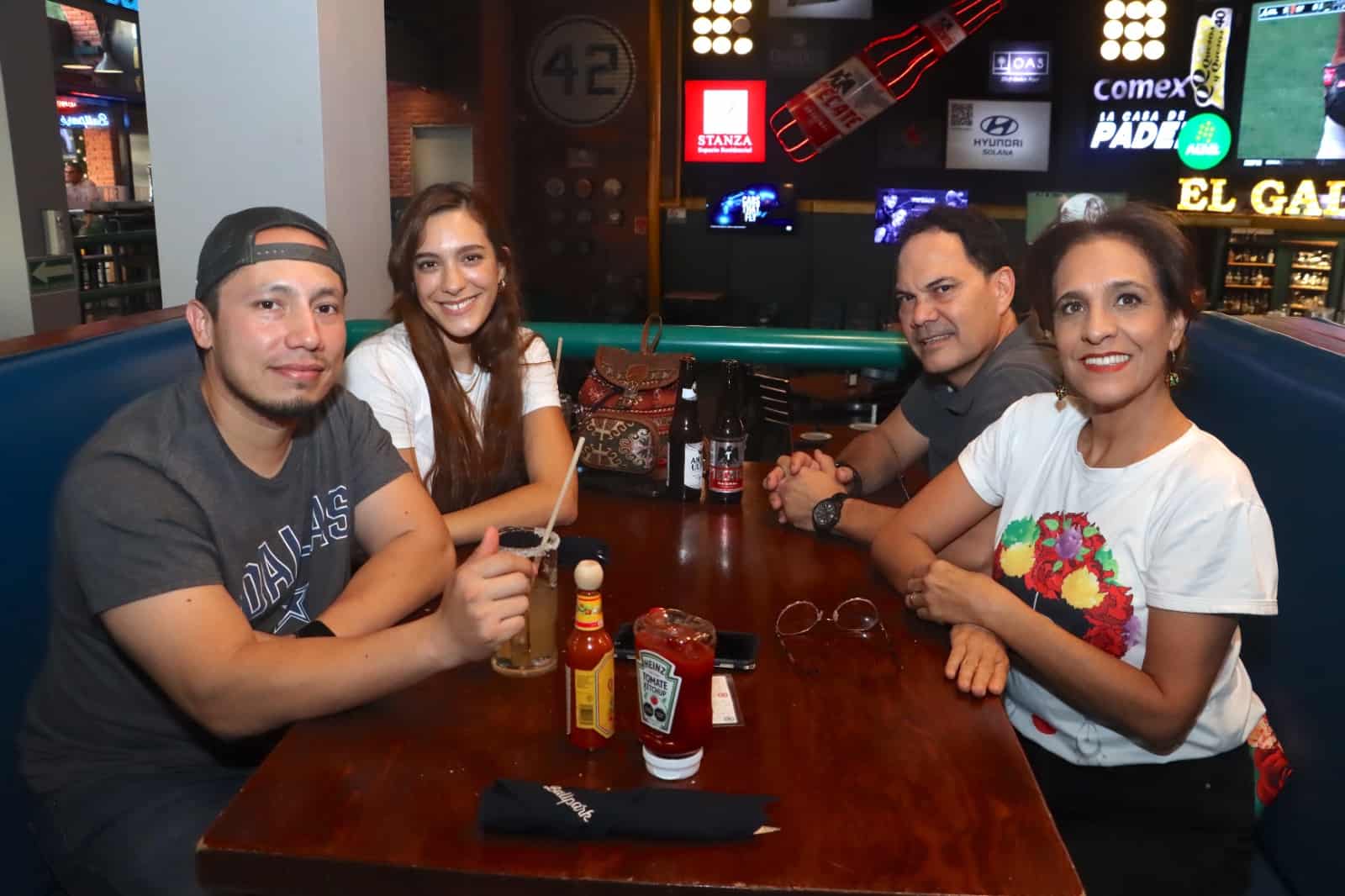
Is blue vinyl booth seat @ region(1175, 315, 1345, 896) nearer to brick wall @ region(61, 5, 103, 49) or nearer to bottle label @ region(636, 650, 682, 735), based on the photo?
bottle label @ region(636, 650, 682, 735)

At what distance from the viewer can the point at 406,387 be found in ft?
7.80

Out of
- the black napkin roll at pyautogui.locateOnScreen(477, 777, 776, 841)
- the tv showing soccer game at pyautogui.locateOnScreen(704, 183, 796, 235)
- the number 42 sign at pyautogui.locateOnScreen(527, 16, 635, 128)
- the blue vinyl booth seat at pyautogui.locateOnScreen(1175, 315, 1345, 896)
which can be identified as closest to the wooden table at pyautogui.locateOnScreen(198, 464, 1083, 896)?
the black napkin roll at pyautogui.locateOnScreen(477, 777, 776, 841)

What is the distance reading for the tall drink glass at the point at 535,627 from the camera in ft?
4.90

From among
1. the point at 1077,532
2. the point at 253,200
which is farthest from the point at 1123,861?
the point at 253,200

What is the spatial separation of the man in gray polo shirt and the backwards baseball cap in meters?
1.07

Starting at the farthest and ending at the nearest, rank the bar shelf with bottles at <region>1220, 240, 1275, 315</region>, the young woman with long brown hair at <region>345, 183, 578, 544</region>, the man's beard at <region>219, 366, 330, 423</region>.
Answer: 1. the bar shelf with bottles at <region>1220, 240, 1275, 315</region>
2. the young woman with long brown hair at <region>345, 183, 578, 544</region>
3. the man's beard at <region>219, 366, 330, 423</region>

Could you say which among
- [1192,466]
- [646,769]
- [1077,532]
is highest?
[1192,466]

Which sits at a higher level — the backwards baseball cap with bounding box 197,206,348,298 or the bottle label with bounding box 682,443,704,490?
the backwards baseball cap with bounding box 197,206,348,298

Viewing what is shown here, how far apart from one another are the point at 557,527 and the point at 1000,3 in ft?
32.1

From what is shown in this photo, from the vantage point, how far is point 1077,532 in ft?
5.51

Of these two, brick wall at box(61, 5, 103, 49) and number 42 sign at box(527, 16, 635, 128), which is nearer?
brick wall at box(61, 5, 103, 49)

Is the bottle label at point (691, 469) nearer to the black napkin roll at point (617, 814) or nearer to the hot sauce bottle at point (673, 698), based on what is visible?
the hot sauce bottle at point (673, 698)

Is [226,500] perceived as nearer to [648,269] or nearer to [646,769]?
[646,769]

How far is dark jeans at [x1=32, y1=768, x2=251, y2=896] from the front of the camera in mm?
1453
